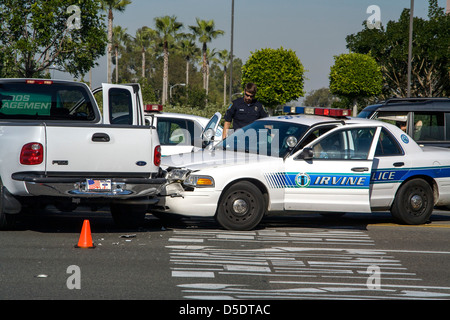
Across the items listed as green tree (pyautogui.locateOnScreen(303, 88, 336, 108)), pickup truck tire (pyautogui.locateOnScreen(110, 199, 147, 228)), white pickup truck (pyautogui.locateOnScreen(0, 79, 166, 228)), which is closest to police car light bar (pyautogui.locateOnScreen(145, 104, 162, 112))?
pickup truck tire (pyautogui.locateOnScreen(110, 199, 147, 228))

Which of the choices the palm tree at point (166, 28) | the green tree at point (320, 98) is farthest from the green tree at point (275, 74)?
the green tree at point (320, 98)

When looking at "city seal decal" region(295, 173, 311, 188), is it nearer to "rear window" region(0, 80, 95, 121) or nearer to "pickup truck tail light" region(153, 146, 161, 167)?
"pickup truck tail light" region(153, 146, 161, 167)

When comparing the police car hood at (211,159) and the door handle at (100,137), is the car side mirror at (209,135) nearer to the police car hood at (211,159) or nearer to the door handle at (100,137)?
the police car hood at (211,159)

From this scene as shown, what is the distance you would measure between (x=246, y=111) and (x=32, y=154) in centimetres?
530

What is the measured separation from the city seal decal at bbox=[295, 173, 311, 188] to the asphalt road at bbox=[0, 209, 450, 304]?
664 millimetres

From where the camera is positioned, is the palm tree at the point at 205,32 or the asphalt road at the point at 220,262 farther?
the palm tree at the point at 205,32

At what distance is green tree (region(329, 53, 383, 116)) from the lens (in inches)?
1925

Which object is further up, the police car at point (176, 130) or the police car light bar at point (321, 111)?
the police car light bar at point (321, 111)

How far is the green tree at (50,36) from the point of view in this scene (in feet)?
103

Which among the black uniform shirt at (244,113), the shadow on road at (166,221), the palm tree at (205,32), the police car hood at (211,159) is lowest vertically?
the shadow on road at (166,221)

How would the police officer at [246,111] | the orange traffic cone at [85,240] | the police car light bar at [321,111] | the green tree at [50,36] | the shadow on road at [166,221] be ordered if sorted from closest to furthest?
the orange traffic cone at [85,240]
the shadow on road at [166,221]
the police car light bar at [321,111]
the police officer at [246,111]
the green tree at [50,36]

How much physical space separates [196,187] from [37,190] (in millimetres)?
2159

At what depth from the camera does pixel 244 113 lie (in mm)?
13312

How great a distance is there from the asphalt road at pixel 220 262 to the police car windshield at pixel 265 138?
3.75 feet
